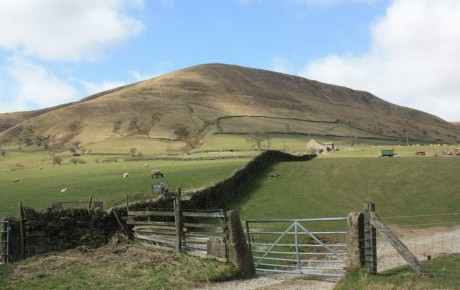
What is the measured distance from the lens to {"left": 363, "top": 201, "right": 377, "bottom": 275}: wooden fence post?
12884mm

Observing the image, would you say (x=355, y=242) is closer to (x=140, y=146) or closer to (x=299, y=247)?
(x=299, y=247)

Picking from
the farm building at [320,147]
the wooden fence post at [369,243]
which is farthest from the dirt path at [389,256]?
the farm building at [320,147]

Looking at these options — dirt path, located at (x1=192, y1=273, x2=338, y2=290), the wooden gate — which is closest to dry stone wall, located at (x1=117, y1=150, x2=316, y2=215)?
the wooden gate

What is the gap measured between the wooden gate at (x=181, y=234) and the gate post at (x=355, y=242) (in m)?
4.56

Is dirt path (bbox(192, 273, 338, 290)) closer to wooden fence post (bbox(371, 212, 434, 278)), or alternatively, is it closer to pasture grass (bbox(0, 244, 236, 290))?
pasture grass (bbox(0, 244, 236, 290))

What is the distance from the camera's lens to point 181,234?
59.6ft

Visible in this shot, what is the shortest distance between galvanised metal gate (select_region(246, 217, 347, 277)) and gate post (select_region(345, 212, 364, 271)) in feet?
0.78

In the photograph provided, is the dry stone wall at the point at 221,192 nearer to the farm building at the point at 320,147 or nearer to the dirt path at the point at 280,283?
the dirt path at the point at 280,283

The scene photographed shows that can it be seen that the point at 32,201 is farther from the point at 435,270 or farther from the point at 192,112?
the point at 192,112

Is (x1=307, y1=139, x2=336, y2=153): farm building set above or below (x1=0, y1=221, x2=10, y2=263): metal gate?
above

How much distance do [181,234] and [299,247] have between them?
5.98m

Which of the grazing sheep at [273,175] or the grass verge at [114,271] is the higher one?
the grazing sheep at [273,175]

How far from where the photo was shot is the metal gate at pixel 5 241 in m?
17.6

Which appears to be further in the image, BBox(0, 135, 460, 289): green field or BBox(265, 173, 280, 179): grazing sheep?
BBox(265, 173, 280, 179): grazing sheep
